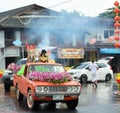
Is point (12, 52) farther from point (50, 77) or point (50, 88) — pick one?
point (50, 88)

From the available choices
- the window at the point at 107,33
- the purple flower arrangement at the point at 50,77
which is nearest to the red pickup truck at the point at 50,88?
the purple flower arrangement at the point at 50,77

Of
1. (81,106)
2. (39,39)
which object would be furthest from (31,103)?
(39,39)

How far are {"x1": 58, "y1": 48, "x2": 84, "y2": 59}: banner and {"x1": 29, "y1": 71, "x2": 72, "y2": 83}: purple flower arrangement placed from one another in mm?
26280

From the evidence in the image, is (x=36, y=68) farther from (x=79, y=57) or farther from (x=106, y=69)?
(x=79, y=57)

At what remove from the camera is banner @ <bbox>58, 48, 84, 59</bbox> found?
131 feet

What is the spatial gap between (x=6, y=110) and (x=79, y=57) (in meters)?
28.4

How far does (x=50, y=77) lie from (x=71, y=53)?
2729cm

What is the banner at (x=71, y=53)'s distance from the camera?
40031mm

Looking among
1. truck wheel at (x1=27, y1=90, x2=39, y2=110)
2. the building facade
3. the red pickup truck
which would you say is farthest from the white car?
truck wheel at (x1=27, y1=90, x2=39, y2=110)

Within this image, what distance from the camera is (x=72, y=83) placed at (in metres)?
13.3

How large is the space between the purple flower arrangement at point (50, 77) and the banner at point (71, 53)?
26.3 m

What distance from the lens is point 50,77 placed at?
13.2 meters

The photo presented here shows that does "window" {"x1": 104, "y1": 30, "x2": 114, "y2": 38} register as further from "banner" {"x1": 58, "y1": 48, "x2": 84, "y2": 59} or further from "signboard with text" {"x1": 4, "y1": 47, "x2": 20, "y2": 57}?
"signboard with text" {"x1": 4, "y1": 47, "x2": 20, "y2": 57}

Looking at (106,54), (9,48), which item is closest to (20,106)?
(9,48)
